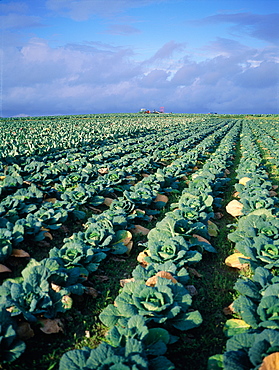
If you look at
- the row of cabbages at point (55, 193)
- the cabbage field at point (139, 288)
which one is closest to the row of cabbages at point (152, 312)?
the cabbage field at point (139, 288)

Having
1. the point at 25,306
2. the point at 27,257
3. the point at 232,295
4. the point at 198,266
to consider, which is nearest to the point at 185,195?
the point at 198,266

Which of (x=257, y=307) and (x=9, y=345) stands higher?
(x=257, y=307)

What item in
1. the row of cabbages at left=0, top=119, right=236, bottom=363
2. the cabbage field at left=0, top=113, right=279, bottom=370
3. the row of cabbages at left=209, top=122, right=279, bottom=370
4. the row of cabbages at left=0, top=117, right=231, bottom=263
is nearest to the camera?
the row of cabbages at left=209, top=122, right=279, bottom=370

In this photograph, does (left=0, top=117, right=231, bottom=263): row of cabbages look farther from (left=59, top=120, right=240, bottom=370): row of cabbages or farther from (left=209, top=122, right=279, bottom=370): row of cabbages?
(left=209, top=122, right=279, bottom=370): row of cabbages

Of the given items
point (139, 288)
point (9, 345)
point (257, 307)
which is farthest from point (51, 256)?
point (257, 307)

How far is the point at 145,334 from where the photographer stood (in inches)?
82.2

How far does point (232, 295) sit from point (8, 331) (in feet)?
7.76

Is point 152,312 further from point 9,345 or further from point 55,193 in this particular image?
point 55,193

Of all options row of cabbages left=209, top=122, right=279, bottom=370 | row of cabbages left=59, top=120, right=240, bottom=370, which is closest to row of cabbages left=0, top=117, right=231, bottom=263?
row of cabbages left=59, top=120, right=240, bottom=370

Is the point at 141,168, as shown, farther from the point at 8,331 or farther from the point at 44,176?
the point at 8,331

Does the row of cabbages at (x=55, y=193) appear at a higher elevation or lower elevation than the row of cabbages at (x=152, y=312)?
higher

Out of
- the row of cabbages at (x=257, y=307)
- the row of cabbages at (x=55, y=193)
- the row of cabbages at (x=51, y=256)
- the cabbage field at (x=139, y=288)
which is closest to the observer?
the row of cabbages at (x=257, y=307)

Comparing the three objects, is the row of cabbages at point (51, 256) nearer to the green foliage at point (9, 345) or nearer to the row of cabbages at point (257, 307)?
the green foliage at point (9, 345)

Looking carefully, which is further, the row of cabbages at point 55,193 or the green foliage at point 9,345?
the row of cabbages at point 55,193
